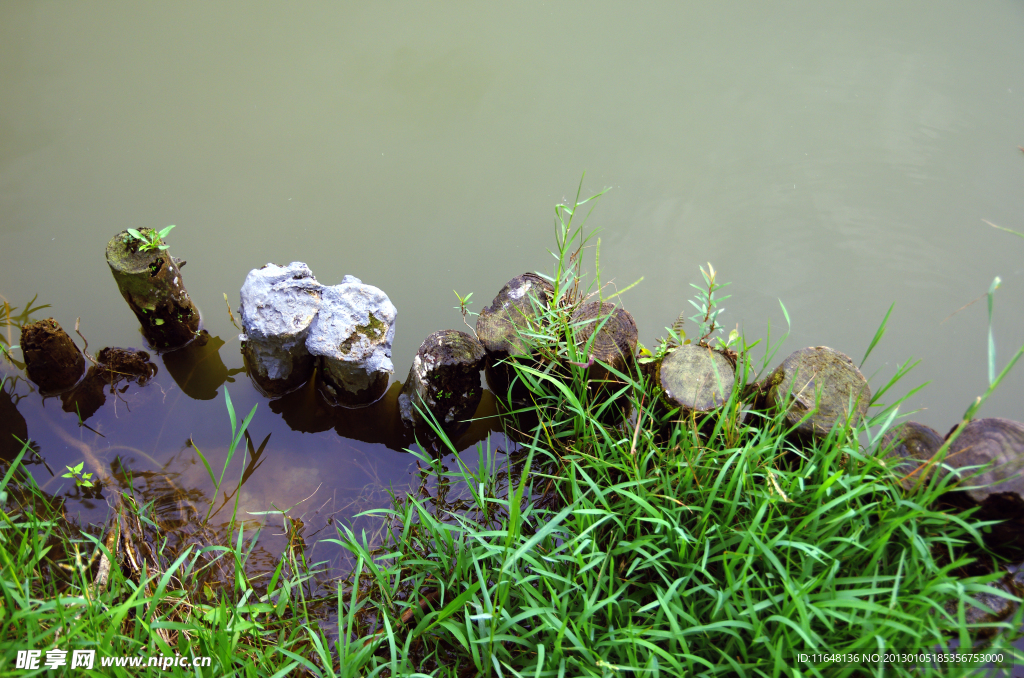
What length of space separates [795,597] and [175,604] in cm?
170

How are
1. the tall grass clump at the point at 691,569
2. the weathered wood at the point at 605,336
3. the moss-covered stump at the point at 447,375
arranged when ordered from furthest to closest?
1. the moss-covered stump at the point at 447,375
2. the weathered wood at the point at 605,336
3. the tall grass clump at the point at 691,569

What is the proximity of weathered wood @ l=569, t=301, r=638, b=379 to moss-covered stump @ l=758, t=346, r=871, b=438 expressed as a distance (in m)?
0.47

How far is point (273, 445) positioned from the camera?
7.09ft

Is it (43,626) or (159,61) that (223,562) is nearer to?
(43,626)

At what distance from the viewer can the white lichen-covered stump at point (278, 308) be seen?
1927 mm

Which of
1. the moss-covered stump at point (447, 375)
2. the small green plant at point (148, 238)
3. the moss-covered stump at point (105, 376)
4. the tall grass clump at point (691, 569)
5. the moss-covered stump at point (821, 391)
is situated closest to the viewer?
the tall grass clump at point (691, 569)

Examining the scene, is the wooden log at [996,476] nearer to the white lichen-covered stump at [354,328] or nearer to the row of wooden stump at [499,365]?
the row of wooden stump at [499,365]

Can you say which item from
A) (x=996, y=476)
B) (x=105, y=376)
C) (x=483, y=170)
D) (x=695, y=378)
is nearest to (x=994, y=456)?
(x=996, y=476)

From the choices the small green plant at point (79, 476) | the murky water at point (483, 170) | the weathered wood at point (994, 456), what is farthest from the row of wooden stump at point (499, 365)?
the small green plant at point (79, 476)

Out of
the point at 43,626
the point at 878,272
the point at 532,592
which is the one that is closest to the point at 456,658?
the point at 532,592

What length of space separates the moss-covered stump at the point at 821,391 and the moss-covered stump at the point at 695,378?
0.16 m

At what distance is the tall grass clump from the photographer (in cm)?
133

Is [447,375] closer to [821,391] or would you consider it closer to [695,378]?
[695,378]

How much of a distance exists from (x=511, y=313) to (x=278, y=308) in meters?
0.81
